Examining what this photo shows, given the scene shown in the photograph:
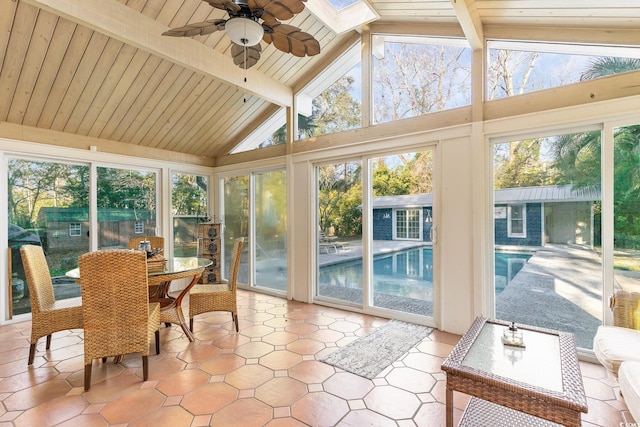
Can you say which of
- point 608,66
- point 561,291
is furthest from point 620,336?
point 608,66

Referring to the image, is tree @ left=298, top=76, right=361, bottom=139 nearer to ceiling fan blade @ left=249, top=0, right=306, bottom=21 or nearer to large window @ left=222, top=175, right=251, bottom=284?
large window @ left=222, top=175, right=251, bottom=284

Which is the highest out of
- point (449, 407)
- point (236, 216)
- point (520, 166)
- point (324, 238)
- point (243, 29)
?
point (243, 29)

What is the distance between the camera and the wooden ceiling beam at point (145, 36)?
2.48 m

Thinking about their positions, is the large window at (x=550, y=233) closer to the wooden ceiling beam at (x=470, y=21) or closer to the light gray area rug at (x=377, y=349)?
the light gray area rug at (x=377, y=349)

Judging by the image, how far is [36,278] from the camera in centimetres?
269

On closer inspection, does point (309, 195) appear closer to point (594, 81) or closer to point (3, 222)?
point (594, 81)

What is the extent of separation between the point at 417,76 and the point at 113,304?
381 centimetres

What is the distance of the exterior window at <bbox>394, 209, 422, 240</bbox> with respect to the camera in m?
3.71

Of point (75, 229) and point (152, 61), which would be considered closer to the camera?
point (152, 61)

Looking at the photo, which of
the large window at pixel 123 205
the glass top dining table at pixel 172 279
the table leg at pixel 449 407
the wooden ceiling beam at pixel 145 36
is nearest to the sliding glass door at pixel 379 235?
the wooden ceiling beam at pixel 145 36

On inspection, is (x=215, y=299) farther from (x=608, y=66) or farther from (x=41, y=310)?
(x=608, y=66)

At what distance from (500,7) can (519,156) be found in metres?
1.36

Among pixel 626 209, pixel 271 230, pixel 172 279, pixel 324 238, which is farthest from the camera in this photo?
pixel 271 230

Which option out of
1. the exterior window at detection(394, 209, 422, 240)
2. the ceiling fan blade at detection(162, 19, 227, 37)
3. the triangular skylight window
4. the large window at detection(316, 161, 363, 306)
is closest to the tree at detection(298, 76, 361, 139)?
the large window at detection(316, 161, 363, 306)
